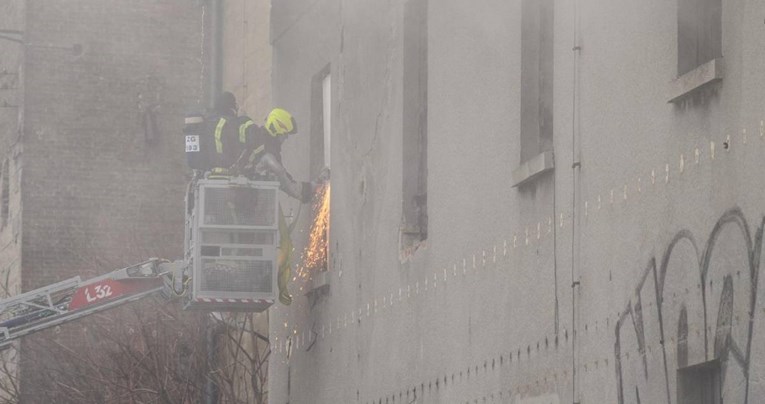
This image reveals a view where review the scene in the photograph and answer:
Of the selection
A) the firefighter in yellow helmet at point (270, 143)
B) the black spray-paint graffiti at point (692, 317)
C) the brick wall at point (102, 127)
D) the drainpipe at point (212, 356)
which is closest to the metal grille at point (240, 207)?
the firefighter in yellow helmet at point (270, 143)

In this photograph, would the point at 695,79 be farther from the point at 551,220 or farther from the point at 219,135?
the point at 219,135

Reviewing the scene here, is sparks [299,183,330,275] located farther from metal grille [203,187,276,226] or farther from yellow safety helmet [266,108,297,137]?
yellow safety helmet [266,108,297,137]

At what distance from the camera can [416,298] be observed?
14.5 meters

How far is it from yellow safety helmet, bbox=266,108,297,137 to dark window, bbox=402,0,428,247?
2.39 metres

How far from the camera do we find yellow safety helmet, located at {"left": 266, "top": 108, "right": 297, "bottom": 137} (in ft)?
56.5

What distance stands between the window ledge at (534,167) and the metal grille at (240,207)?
17.9 feet

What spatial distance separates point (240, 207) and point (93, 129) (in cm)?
1088

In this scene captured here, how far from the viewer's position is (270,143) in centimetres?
1747

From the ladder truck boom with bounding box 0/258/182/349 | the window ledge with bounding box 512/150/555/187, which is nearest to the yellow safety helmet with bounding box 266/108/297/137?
the ladder truck boom with bounding box 0/258/182/349

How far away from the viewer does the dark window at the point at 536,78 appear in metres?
12.1

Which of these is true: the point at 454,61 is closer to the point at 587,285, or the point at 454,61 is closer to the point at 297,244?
the point at 587,285

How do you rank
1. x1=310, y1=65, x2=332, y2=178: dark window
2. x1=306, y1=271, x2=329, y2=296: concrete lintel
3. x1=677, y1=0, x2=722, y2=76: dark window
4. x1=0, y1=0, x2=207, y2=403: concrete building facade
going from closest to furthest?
1. x1=677, y1=0, x2=722, y2=76: dark window
2. x1=306, y1=271, x2=329, y2=296: concrete lintel
3. x1=310, y1=65, x2=332, y2=178: dark window
4. x1=0, y1=0, x2=207, y2=403: concrete building facade

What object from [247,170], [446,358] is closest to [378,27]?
[247,170]

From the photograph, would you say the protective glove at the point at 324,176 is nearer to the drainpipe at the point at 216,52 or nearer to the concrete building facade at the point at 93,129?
the drainpipe at the point at 216,52
